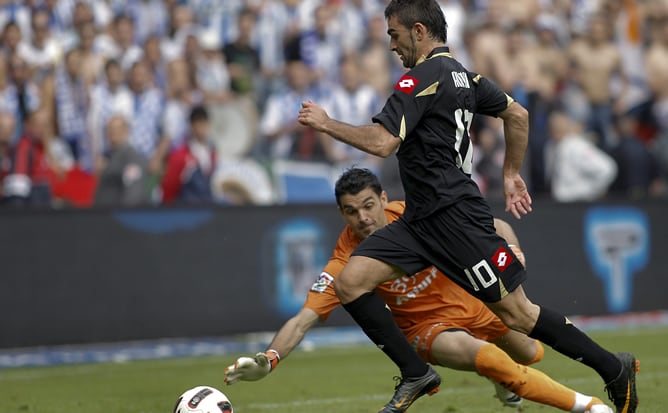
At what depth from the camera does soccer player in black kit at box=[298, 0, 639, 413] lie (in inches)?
253

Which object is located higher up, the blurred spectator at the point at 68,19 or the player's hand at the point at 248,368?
the blurred spectator at the point at 68,19

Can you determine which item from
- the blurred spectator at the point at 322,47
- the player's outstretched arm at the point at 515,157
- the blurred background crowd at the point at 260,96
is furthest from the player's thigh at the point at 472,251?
the blurred spectator at the point at 322,47

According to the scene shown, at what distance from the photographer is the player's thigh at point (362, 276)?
6613mm

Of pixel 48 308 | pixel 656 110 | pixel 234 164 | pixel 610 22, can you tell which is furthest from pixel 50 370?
pixel 610 22

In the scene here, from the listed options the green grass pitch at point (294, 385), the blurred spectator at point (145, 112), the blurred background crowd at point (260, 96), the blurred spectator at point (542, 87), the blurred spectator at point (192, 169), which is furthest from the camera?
the blurred spectator at point (542, 87)

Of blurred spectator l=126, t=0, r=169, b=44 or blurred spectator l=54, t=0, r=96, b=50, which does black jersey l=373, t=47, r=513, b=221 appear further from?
blurred spectator l=126, t=0, r=169, b=44

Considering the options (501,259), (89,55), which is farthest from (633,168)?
(501,259)

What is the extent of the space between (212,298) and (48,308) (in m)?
1.75

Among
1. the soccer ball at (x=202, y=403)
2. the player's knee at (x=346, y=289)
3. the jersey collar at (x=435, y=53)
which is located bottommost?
the soccer ball at (x=202, y=403)

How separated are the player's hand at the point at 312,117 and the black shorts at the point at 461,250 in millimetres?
928

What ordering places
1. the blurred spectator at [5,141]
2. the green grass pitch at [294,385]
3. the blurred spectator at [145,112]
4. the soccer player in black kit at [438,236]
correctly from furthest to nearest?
1. the blurred spectator at [145,112]
2. the blurred spectator at [5,141]
3. the green grass pitch at [294,385]
4. the soccer player in black kit at [438,236]

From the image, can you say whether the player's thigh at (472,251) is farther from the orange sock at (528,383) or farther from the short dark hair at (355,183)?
the short dark hair at (355,183)

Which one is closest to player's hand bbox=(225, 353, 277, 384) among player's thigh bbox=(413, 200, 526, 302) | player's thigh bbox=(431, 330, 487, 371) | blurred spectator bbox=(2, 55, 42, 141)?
player's thigh bbox=(431, 330, 487, 371)

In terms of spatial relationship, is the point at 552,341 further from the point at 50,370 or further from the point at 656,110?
the point at 656,110
